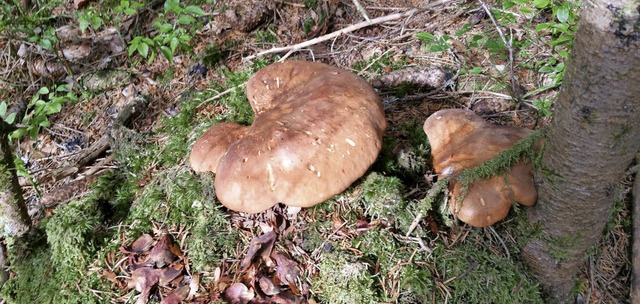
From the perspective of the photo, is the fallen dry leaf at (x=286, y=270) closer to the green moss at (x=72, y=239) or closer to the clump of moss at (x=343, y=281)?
the clump of moss at (x=343, y=281)

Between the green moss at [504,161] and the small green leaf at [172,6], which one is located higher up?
the small green leaf at [172,6]

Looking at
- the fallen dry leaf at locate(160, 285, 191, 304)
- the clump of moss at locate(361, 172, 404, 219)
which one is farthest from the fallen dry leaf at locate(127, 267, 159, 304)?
the clump of moss at locate(361, 172, 404, 219)

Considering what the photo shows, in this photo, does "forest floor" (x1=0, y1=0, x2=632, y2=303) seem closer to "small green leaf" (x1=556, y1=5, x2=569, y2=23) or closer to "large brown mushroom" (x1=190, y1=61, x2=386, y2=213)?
"small green leaf" (x1=556, y1=5, x2=569, y2=23)

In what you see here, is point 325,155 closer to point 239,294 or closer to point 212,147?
point 212,147

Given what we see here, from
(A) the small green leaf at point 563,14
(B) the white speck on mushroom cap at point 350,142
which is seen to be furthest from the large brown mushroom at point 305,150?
(A) the small green leaf at point 563,14

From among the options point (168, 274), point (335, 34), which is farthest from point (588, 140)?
point (335, 34)
